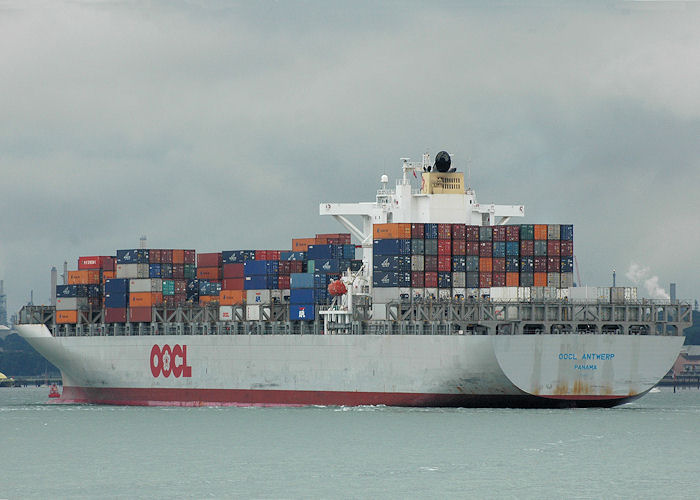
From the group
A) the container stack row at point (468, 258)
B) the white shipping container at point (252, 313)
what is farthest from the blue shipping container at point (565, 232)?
the white shipping container at point (252, 313)

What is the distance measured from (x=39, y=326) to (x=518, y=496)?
5053 centimetres

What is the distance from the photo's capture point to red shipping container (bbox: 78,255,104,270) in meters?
89.4

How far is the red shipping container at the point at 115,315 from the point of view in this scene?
8550 cm

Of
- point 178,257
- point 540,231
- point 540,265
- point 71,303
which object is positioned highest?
point 540,231

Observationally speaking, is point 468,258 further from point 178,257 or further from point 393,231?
point 178,257

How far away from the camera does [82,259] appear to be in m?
90.4

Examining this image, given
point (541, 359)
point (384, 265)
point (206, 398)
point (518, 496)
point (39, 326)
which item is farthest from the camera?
point (39, 326)

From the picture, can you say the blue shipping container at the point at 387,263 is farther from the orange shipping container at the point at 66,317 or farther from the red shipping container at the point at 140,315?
the orange shipping container at the point at 66,317

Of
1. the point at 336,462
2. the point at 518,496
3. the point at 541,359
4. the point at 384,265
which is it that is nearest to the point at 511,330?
the point at 541,359

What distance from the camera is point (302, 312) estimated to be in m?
77.7

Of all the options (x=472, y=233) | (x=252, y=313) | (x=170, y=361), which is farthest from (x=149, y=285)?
(x=472, y=233)

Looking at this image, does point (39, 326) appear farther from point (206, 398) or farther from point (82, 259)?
point (206, 398)

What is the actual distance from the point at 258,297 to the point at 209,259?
6283mm

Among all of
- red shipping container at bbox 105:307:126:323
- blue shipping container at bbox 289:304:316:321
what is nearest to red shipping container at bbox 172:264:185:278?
red shipping container at bbox 105:307:126:323
